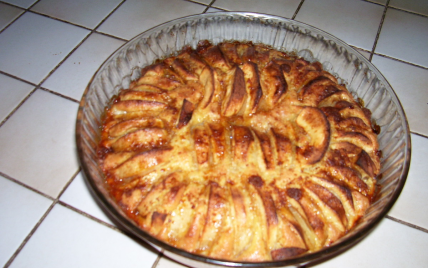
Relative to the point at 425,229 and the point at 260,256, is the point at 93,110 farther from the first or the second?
the point at 425,229

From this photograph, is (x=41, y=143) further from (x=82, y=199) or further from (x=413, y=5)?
(x=413, y=5)

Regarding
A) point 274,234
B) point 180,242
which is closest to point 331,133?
point 274,234

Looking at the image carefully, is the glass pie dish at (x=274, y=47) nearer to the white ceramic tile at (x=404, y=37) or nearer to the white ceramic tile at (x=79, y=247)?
the white ceramic tile at (x=79, y=247)

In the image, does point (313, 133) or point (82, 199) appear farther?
point (82, 199)

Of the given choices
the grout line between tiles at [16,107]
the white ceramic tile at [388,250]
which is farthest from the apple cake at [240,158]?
the grout line between tiles at [16,107]

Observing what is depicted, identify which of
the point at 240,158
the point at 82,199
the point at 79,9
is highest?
the point at 240,158

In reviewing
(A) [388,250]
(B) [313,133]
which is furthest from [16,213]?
(A) [388,250]
